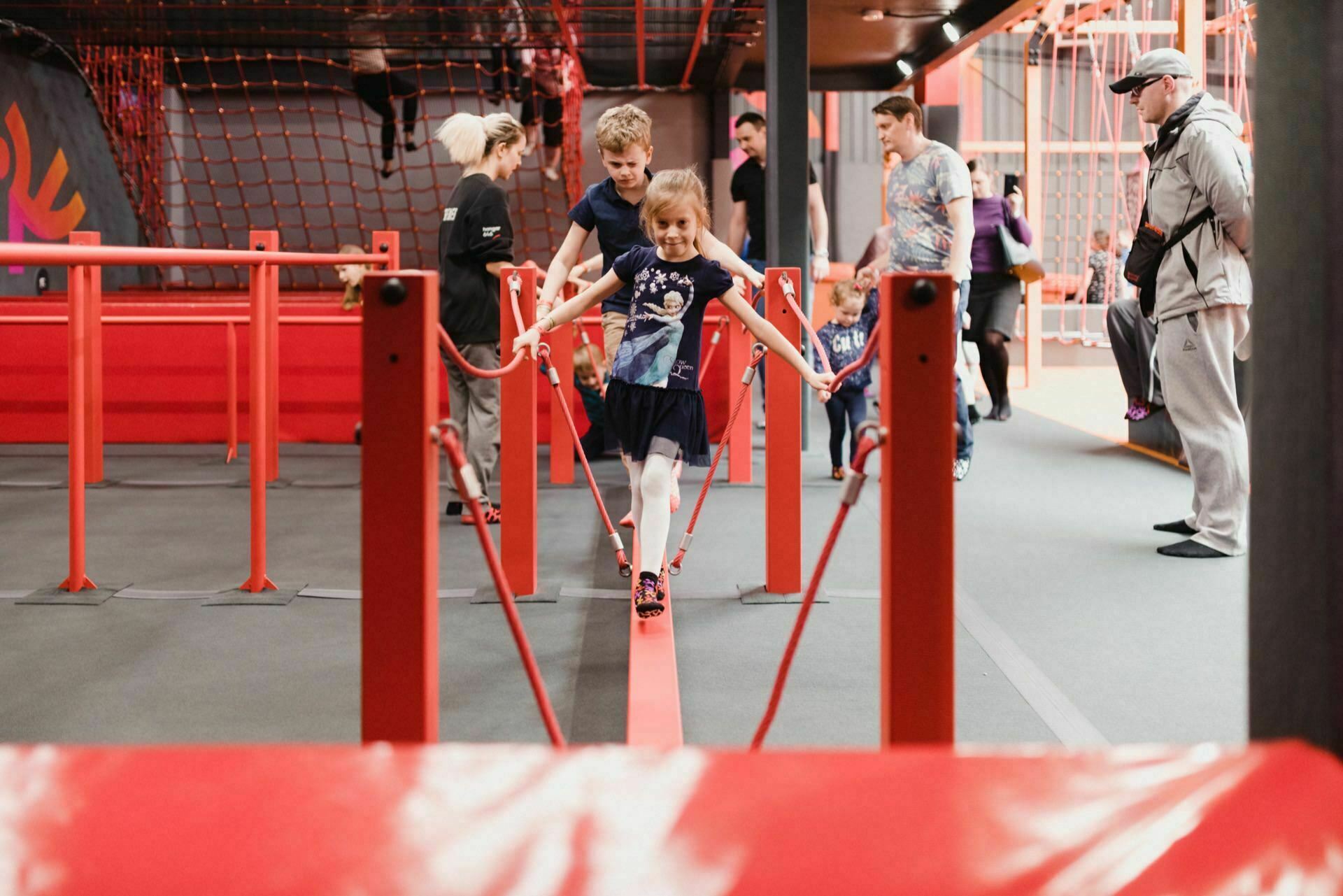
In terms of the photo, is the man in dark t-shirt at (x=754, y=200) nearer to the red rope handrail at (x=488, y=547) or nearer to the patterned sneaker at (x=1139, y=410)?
the patterned sneaker at (x=1139, y=410)

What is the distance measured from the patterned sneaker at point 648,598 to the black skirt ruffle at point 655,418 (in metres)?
0.32

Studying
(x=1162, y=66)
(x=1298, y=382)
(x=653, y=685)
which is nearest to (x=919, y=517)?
(x=1298, y=382)

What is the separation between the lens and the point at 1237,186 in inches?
140

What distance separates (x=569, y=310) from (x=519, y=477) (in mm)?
722

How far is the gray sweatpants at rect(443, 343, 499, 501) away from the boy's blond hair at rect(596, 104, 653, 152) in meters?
1.18

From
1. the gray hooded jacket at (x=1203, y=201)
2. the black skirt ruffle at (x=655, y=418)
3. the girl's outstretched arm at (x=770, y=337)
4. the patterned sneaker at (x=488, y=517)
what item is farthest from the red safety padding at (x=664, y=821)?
the patterned sneaker at (x=488, y=517)

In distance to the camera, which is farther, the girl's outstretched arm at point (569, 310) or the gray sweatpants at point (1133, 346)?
the gray sweatpants at point (1133, 346)

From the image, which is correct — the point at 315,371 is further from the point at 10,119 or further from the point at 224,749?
the point at 224,749

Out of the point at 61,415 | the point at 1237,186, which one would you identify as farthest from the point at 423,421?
the point at 61,415

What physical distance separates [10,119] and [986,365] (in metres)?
6.85

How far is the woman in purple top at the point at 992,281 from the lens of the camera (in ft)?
22.2

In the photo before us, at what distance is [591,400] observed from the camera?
5.93 m

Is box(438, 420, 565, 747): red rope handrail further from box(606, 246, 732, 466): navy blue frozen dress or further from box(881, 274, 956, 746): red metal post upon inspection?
box(606, 246, 732, 466): navy blue frozen dress

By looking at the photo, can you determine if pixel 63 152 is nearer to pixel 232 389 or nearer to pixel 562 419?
pixel 232 389
